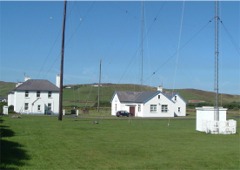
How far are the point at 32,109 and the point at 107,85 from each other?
88242mm

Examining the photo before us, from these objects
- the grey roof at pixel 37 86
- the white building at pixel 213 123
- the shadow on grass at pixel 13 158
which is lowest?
the shadow on grass at pixel 13 158

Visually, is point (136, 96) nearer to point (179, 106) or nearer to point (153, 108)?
point (153, 108)

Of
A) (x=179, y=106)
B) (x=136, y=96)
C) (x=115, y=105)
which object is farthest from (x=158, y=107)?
(x=115, y=105)

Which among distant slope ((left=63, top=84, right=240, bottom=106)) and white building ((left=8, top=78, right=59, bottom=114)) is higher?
distant slope ((left=63, top=84, right=240, bottom=106))

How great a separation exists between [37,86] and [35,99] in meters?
2.73

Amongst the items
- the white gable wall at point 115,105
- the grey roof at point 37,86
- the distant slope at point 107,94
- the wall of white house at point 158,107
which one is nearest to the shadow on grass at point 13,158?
the wall of white house at point 158,107

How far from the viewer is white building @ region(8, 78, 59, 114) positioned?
265 feet

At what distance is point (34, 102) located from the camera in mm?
81125

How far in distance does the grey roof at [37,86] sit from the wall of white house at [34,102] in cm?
68

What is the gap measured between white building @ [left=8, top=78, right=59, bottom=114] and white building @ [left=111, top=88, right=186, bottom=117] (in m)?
12.0

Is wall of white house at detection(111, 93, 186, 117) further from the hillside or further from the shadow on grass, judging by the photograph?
the shadow on grass

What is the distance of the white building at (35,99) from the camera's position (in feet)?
265

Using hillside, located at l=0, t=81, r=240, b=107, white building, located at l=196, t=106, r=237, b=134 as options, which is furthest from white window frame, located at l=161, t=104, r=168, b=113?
hillside, located at l=0, t=81, r=240, b=107

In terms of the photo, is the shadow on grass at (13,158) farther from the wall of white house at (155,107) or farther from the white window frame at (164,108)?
the white window frame at (164,108)
